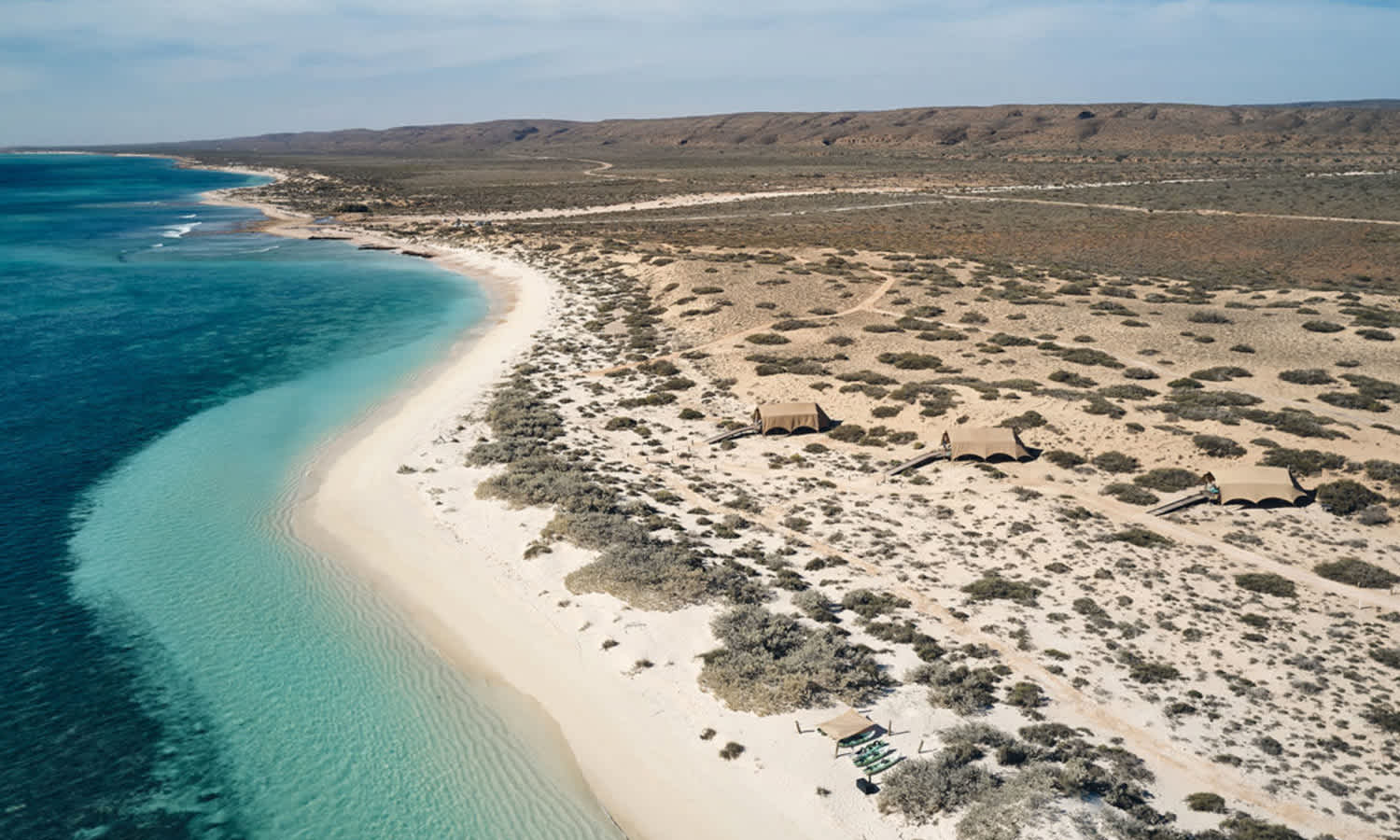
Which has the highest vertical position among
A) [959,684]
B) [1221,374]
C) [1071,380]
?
[1221,374]

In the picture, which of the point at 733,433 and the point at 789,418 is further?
the point at 733,433

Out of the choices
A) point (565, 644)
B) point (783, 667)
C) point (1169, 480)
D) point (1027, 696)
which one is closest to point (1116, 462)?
point (1169, 480)

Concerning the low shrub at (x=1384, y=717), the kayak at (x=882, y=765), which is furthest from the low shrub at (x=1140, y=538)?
the kayak at (x=882, y=765)

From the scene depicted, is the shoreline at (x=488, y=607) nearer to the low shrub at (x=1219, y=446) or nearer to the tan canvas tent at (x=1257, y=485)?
the tan canvas tent at (x=1257, y=485)

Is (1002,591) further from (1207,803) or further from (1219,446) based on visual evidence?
(1219,446)

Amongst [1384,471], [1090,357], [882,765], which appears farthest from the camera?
[1090,357]

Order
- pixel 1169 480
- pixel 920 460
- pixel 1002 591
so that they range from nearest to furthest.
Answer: pixel 1002 591, pixel 1169 480, pixel 920 460

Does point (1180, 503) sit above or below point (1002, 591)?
above
